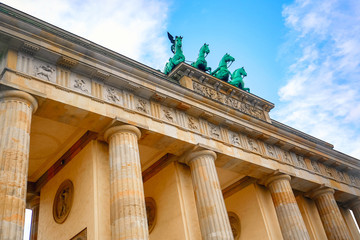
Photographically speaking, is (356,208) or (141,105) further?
(356,208)

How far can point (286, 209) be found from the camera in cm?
1973

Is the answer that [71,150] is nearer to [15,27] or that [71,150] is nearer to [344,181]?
[15,27]

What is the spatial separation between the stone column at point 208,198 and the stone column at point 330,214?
27.6 ft

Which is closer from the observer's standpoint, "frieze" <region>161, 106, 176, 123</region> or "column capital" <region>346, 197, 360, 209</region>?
"frieze" <region>161, 106, 176, 123</region>

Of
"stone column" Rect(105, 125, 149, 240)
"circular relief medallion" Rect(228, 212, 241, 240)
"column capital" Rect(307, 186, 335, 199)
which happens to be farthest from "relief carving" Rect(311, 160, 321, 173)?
"stone column" Rect(105, 125, 149, 240)

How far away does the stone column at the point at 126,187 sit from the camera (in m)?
13.1

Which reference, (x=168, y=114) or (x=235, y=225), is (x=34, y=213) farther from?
(x=235, y=225)

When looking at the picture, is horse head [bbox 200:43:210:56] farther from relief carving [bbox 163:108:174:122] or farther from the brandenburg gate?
relief carving [bbox 163:108:174:122]

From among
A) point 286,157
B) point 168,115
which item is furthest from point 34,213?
point 286,157

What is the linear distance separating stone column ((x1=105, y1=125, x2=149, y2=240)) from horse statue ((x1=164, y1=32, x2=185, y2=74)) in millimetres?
7722

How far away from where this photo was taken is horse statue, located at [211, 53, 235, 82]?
2286cm

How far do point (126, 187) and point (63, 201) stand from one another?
14.0 feet

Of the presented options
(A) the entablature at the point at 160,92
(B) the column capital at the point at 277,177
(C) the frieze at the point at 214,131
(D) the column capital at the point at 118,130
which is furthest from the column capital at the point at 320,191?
Answer: (D) the column capital at the point at 118,130

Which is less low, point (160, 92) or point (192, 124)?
point (160, 92)
